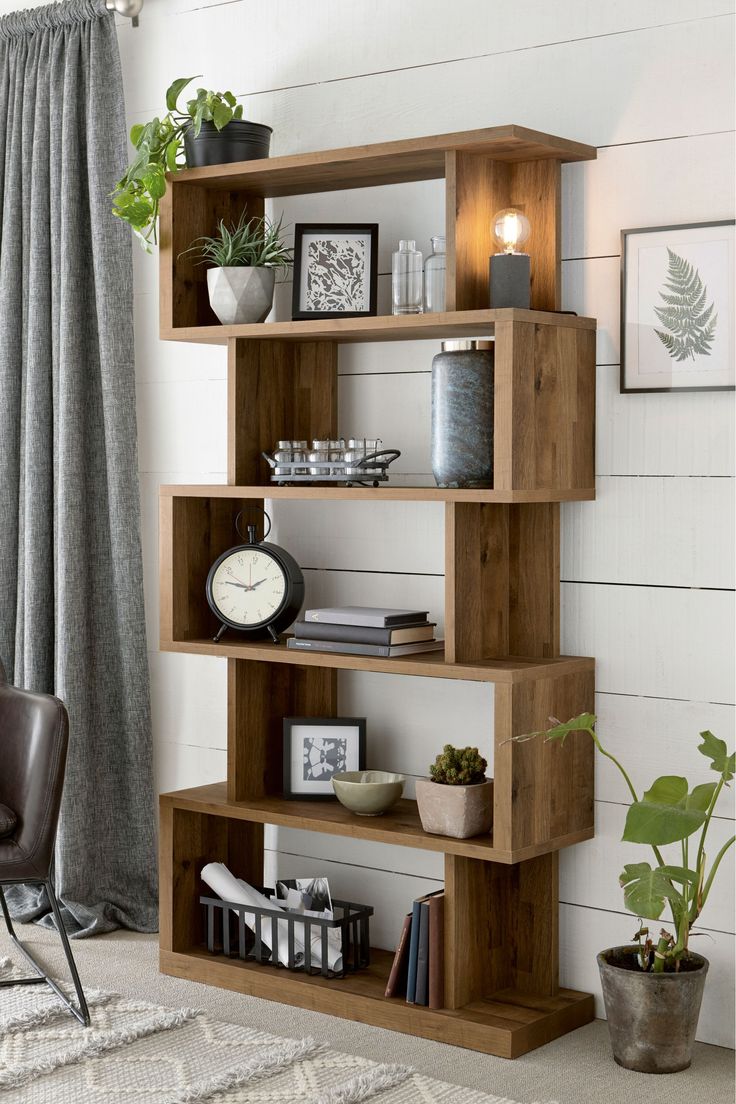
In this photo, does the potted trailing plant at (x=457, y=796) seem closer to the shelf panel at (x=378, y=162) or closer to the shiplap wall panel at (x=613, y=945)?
the shiplap wall panel at (x=613, y=945)

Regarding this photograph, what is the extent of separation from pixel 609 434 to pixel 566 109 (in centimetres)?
71

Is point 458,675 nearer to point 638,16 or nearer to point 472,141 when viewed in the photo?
point 472,141

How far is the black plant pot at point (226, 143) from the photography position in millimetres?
3193

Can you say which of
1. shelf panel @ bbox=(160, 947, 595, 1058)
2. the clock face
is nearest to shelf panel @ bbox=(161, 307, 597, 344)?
the clock face

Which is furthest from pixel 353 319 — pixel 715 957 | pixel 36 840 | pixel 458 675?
pixel 715 957

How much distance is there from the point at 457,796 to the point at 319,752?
0.53 metres

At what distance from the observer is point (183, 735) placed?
369cm

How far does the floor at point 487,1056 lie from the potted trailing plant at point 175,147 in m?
1.72

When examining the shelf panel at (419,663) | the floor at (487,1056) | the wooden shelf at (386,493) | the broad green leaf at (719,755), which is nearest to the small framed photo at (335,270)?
the wooden shelf at (386,493)

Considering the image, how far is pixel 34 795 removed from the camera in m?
2.95

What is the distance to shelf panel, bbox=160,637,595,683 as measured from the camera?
279 centimetres

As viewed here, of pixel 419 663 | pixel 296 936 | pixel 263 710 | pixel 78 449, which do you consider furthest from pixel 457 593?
pixel 78 449

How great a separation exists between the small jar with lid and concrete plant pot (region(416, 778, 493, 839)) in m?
0.63

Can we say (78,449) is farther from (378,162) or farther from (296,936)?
(296,936)
